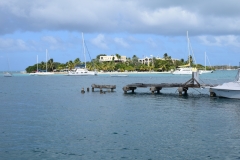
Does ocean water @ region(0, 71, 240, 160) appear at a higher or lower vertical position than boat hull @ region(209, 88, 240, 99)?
lower

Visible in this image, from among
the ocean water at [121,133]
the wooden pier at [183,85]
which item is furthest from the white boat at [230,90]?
the ocean water at [121,133]

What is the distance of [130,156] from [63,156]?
3.75m

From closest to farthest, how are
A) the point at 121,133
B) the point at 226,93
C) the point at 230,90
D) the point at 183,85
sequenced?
the point at 121,133
the point at 230,90
the point at 226,93
the point at 183,85

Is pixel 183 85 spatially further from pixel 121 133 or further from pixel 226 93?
pixel 121 133

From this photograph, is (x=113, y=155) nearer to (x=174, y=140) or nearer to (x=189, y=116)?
(x=174, y=140)

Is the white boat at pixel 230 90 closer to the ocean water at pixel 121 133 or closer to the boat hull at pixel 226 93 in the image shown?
the boat hull at pixel 226 93

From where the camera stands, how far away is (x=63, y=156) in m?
19.8

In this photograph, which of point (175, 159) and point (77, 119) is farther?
point (77, 119)

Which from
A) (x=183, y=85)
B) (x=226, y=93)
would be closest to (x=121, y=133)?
(x=226, y=93)

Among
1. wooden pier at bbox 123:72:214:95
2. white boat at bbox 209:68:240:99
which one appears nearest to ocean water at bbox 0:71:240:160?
white boat at bbox 209:68:240:99

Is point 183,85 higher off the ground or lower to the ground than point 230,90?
higher

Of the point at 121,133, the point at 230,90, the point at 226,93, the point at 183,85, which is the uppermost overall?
the point at 183,85

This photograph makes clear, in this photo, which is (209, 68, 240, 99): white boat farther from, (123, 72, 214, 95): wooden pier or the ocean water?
the ocean water

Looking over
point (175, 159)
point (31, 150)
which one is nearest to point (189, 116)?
point (175, 159)
